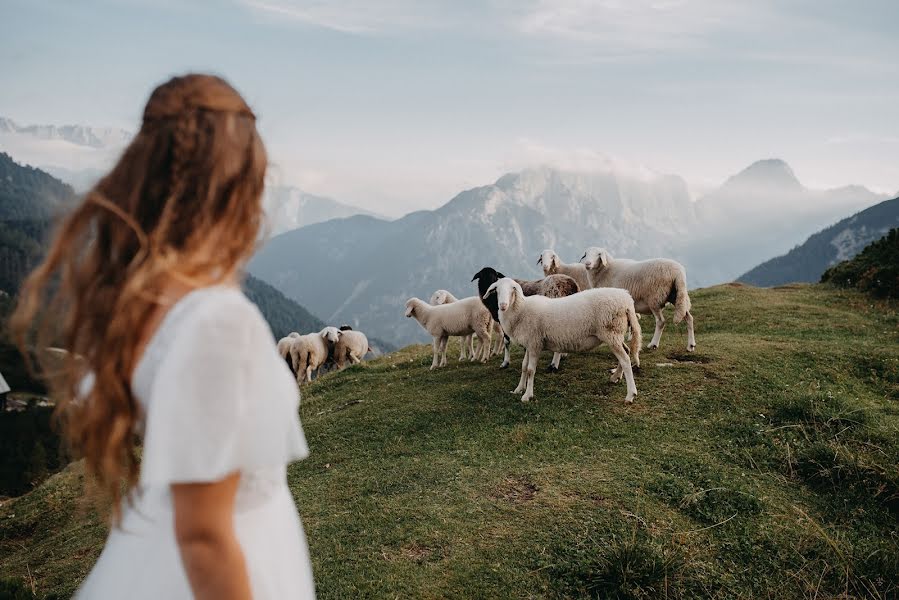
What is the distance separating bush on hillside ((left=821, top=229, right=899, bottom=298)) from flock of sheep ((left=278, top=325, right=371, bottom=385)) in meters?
20.2

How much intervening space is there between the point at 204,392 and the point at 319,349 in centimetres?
2246

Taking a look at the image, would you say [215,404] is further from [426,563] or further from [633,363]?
[633,363]

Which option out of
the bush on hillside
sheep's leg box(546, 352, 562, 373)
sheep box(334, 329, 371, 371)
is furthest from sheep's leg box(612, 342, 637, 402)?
the bush on hillside

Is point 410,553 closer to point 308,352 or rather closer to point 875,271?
point 308,352

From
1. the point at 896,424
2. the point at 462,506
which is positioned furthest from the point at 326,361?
the point at 896,424

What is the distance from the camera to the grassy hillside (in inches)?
260

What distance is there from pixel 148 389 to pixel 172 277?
0.39 m

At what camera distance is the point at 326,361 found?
25.9m

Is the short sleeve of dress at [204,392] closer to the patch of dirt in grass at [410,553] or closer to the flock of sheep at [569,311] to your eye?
the patch of dirt in grass at [410,553]

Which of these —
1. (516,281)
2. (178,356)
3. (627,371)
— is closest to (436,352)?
(516,281)

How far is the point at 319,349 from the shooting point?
23.7m

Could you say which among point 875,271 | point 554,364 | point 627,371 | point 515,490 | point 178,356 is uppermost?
point 178,356

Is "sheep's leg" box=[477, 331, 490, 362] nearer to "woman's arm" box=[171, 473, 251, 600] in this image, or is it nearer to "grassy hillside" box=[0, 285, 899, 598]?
"grassy hillside" box=[0, 285, 899, 598]

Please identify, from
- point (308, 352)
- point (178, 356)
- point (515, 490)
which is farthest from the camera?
point (308, 352)
